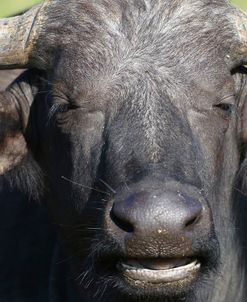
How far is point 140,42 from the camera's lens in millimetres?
7441

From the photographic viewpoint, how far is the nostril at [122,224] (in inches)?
259

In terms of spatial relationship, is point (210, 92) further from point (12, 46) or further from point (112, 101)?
point (12, 46)

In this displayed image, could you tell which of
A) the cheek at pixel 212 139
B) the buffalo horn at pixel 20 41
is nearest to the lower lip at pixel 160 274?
the cheek at pixel 212 139

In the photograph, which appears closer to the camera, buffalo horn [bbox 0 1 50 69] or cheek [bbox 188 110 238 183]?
cheek [bbox 188 110 238 183]

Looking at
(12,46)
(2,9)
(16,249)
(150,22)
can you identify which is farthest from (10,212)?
(2,9)

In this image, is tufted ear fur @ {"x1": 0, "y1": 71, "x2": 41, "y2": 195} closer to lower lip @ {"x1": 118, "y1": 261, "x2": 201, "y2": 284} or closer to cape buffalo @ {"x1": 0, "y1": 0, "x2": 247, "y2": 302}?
cape buffalo @ {"x1": 0, "y1": 0, "x2": 247, "y2": 302}

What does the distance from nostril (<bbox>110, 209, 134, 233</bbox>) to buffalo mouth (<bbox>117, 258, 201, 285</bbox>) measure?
0.79ft

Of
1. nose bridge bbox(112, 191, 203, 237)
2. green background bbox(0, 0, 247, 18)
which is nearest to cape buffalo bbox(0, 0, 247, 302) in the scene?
nose bridge bbox(112, 191, 203, 237)

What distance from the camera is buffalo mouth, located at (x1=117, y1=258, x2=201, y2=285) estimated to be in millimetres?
6719

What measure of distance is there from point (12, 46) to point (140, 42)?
94cm

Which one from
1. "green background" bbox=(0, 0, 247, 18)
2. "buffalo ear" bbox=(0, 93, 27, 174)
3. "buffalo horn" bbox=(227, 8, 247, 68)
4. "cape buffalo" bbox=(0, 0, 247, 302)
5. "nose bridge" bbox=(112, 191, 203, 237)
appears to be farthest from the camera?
"green background" bbox=(0, 0, 247, 18)

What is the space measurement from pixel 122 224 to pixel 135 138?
620 mm

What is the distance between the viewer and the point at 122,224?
21.8 feet

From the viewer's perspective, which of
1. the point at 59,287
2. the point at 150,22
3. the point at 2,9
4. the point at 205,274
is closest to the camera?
the point at 205,274
